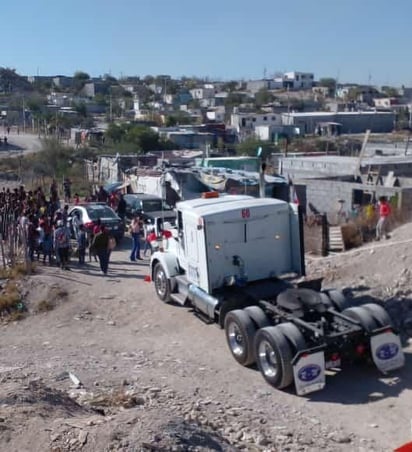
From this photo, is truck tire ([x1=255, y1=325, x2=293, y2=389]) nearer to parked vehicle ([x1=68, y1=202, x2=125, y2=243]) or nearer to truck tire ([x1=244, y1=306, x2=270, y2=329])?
truck tire ([x1=244, y1=306, x2=270, y2=329])

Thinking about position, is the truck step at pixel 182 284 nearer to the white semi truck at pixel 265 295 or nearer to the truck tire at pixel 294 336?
the white semi truck at pixel 265 295

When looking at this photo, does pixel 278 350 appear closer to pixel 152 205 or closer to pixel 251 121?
pixel 152 205

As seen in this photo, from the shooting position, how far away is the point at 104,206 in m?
22.5

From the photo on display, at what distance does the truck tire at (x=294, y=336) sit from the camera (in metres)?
10.2

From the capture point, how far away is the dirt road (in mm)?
7508

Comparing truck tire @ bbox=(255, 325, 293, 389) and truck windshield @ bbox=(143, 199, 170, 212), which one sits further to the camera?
truck windshield @ bbox=(143, 199, 170, 212)

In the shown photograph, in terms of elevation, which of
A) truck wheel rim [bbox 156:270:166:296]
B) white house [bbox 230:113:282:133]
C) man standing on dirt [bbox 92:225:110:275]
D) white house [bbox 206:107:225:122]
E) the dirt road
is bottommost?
the dirt road

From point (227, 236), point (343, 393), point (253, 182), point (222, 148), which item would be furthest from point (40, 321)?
point (222, 148)

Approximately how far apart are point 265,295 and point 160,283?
3.31m

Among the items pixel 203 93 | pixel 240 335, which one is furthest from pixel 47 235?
pixel 203 93

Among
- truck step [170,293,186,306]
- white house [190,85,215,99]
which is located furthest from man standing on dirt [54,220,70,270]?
white house [190,85,215,99]

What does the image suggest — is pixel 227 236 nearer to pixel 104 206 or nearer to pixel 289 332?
pixel 289 332

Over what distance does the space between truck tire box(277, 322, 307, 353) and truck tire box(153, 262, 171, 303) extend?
4443mm

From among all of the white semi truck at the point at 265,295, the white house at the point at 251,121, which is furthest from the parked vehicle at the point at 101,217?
the white house at the point at 251,121
